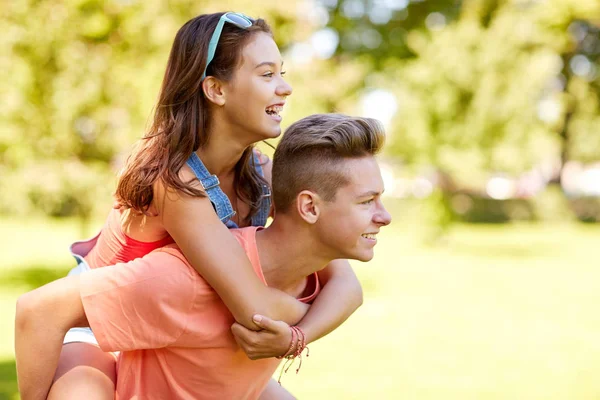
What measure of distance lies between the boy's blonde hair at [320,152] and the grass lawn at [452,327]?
6135 mm

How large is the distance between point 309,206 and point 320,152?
19cm

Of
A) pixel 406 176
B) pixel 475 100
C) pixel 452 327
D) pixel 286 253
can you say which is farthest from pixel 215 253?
pixel 406 176

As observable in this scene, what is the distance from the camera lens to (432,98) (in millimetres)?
22953

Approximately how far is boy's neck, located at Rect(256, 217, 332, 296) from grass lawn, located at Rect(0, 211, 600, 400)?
600 centimetres

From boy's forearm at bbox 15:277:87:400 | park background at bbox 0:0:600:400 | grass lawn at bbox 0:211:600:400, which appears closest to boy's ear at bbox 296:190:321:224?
boy's forearm at bbox 15:277:87:400

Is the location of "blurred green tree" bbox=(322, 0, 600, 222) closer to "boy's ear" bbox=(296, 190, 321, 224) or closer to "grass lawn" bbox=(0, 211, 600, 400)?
"grass lawn" bbox=(0, 211, 600, 400)

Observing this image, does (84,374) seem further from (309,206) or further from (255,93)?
(255,93)

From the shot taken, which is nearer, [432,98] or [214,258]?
[214,258]

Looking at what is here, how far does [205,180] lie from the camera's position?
105 inches

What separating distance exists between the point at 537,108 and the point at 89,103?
1619 cm

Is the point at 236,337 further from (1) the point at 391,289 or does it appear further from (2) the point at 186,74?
(1) the point at 391,289

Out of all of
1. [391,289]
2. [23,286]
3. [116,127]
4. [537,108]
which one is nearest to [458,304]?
[391,289]

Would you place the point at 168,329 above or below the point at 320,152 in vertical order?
below

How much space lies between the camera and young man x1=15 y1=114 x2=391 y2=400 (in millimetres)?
2443
